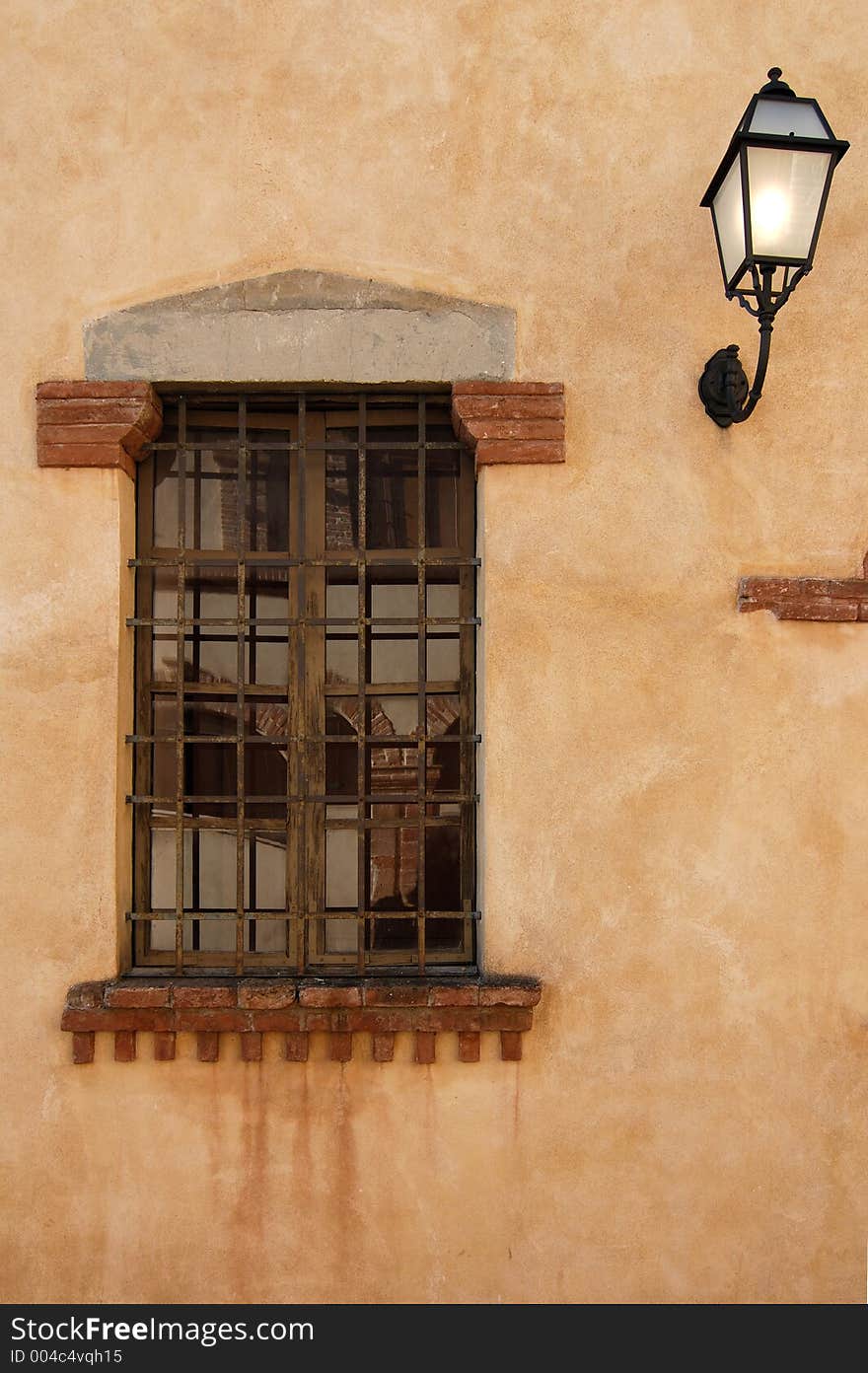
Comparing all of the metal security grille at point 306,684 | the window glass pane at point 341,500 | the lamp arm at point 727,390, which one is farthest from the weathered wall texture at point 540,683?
the window glass pane at point 341,500

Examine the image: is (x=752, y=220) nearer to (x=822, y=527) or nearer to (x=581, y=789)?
(x=822, y=527)

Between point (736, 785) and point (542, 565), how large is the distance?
96cm

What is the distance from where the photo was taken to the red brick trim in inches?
133

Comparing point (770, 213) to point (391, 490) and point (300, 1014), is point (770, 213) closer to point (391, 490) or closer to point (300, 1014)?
point (391, 490)

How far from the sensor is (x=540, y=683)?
3373mm

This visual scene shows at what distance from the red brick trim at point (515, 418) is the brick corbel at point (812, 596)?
2.55 ft

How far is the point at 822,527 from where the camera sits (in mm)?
3400

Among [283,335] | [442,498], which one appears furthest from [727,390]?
[283,335]

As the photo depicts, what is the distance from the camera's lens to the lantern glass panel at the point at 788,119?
282cm

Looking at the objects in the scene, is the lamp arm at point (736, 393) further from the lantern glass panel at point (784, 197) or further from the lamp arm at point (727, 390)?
the lantern glass panel at point (784, 197)

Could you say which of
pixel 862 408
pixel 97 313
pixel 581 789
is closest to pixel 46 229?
pixel 97 313

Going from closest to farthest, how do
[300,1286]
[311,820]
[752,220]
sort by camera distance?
[752,220], [300,1286], [311,820]

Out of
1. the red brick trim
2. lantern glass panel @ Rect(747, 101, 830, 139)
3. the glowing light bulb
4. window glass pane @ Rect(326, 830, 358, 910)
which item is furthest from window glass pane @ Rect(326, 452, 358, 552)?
lantern glass panel @ Rect(747, 101, 830, 139)

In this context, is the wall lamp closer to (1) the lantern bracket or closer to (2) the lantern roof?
(2) the lantern roof
